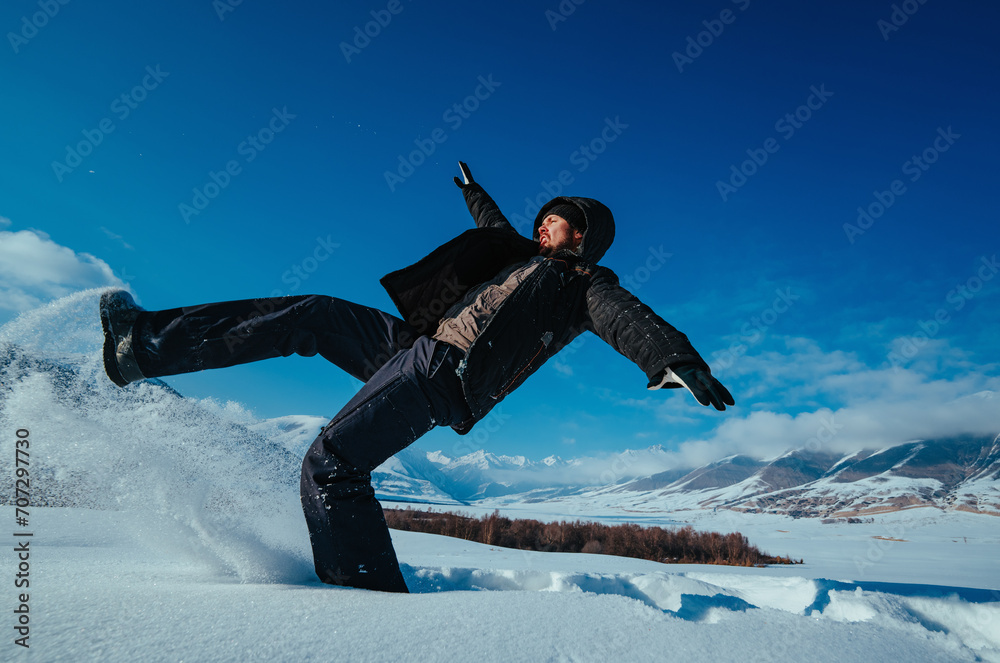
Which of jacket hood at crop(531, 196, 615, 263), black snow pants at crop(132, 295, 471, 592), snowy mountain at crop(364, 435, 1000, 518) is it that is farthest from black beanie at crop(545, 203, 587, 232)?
snowy mountain at crop(364, 435, 1000, 518)

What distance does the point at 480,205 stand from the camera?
3.51 meters

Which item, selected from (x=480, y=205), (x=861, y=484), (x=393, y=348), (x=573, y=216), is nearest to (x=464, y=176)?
(x=480, y=205)

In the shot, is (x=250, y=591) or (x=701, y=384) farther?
(x=701, y=384)

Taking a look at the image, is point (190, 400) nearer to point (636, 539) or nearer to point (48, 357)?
point (48, 357)

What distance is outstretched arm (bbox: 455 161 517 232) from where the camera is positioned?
11.0 ft

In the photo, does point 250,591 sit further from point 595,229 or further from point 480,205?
point 480,205

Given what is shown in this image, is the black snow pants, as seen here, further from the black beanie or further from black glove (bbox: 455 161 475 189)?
black glove (bbox: 455 161 475 189)

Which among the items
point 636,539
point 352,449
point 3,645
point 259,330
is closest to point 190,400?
point 259,330

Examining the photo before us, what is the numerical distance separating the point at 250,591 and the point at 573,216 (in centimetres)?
246

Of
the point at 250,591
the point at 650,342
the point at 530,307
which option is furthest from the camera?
the point at 530,307

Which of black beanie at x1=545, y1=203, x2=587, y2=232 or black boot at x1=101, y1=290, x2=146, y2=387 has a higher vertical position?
black beanie at x1=545, y1=203, x2=587, y2=232

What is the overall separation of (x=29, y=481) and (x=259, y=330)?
102 cm

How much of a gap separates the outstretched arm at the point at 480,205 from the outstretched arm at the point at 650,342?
4.59ft

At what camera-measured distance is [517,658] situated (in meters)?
0.91
